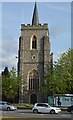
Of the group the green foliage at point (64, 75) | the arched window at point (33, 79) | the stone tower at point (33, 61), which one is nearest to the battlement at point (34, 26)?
the stone tower at point (33, 61)

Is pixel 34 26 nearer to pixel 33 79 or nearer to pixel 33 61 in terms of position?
pixel 33 61

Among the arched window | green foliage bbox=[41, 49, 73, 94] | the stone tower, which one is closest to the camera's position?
green foliage bbox=[41, 49, 73, 94]

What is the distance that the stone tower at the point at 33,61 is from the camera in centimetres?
8388

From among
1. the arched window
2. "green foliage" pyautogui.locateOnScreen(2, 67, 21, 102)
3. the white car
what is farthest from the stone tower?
the white car

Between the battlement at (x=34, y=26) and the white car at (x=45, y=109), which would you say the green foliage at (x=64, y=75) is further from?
the battlement at (x=34, y=26)

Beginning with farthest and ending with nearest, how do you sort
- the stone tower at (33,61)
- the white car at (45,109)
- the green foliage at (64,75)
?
the stone tower at (33,61), the green foliage at (64,75), the white car at (45,109)

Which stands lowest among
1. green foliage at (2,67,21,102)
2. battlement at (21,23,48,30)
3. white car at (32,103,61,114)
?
white car at (32,103,61,114)

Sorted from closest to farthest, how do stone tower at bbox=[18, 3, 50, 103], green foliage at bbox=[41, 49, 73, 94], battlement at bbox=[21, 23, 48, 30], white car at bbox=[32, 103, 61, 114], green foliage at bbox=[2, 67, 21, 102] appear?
white car at bbox=[32, 103, 61, 114] → green foliage at bbox=[41, 49, 73, 94] → green foliage at bbox=[2, 67, 21, 102] → stone tower at bbox=[18, 3, 50, 103] → battlement at bbox=[21, 23, 48, 30]

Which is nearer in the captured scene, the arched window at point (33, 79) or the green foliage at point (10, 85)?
the green foliage at point (10, 85)

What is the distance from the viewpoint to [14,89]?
74.2m

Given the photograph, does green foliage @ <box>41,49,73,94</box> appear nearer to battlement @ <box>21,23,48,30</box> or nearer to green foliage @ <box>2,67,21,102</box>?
green foliage @ <box>2,67,21,102</box>

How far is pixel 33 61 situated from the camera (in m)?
85.8

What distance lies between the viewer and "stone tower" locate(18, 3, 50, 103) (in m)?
83.9

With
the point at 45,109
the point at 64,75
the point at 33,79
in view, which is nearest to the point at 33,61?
the point at 33,79
